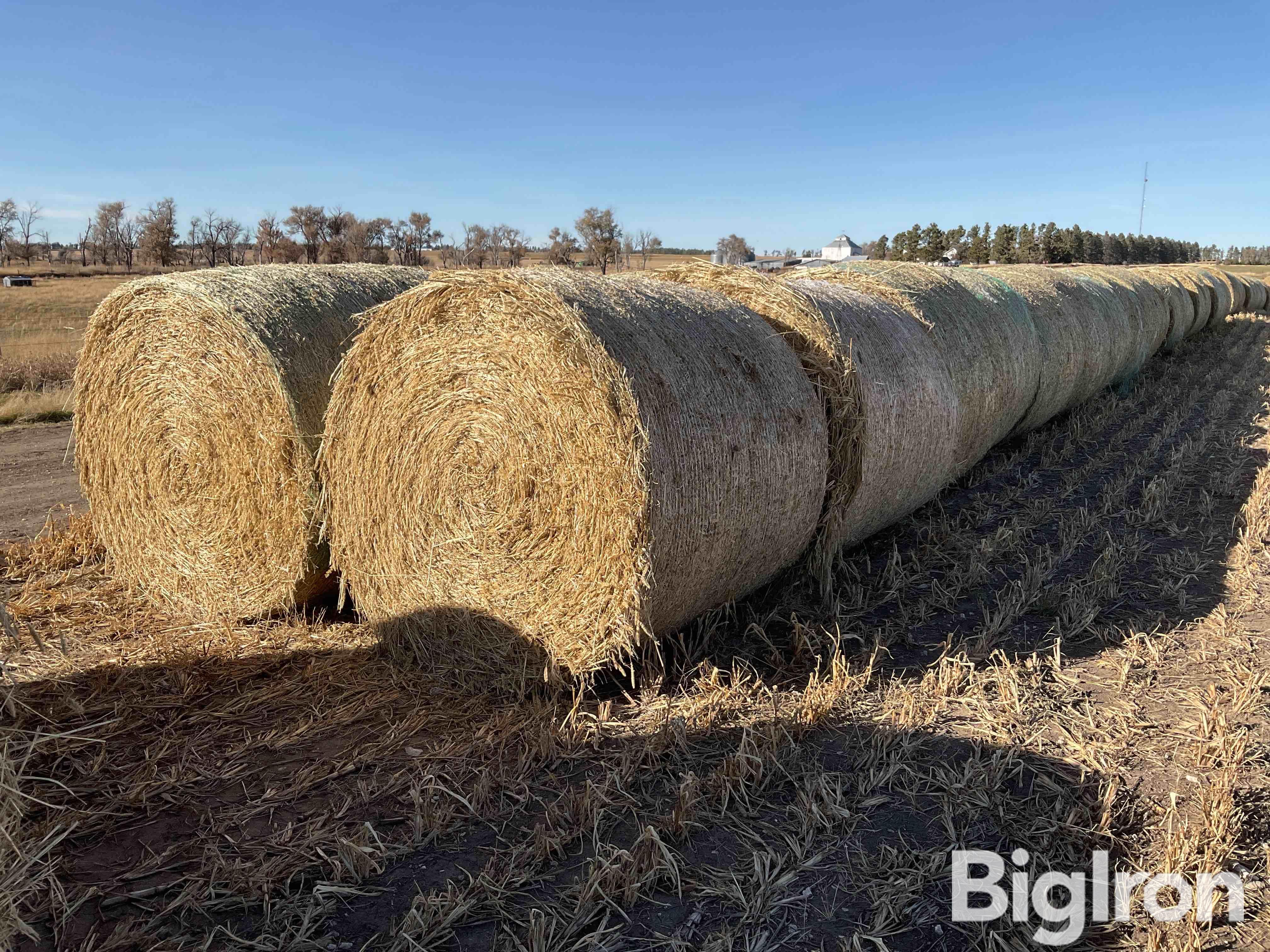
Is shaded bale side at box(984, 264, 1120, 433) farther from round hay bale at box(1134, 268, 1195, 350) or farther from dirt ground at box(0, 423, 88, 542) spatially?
dirt ground at box(0, 423, 88, 542)

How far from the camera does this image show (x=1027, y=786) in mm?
3100

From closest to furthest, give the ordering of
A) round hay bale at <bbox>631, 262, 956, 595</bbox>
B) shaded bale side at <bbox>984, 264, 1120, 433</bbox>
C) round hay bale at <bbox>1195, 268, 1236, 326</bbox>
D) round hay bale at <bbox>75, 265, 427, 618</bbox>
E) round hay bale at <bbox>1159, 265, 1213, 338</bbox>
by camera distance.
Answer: round hay bale at <bbox>75, 265, 427, 618</bbox> → round hay bale at <bbox>631, 262, 956, 595</bbox> → shaded bale side at <bbox>984, 264, 1120, 433</bbox> → round hay bale at <bbox>1159, 265, 1213, 338</bbox> → round hay bale at <bbox>1195, 268, 1236, 326</bbox>

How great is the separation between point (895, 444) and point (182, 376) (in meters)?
4.08

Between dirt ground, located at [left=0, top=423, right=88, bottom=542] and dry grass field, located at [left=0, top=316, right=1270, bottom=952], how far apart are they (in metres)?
1.08

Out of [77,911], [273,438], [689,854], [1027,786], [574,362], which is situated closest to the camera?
[77,911]

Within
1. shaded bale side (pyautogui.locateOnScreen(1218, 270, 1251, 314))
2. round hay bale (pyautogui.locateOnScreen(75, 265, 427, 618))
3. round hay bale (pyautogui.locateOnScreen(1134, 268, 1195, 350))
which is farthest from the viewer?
shaded bale side (pyautogui.locateOnScreen(1218, 270, 1251, 314))

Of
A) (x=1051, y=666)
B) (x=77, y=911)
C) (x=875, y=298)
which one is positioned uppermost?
(x=875, y=298)

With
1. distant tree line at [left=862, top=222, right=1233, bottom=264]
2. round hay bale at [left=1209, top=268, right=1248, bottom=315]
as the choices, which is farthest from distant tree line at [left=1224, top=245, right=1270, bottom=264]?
round hay bale at [left=1209, top=268, right=1248, bottom=315]

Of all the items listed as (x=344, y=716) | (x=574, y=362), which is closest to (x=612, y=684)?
(x=344, y=716)

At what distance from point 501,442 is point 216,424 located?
182 cm

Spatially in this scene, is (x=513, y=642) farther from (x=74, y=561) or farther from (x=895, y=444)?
(x=74, y=561)

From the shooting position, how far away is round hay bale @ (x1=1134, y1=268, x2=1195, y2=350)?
17.1 m

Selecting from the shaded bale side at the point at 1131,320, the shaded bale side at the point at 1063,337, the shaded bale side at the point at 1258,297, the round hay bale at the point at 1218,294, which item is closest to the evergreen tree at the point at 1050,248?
the shaded bale side at the point at 1258,297

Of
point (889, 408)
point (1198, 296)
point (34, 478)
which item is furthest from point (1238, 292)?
point (34, 478)
